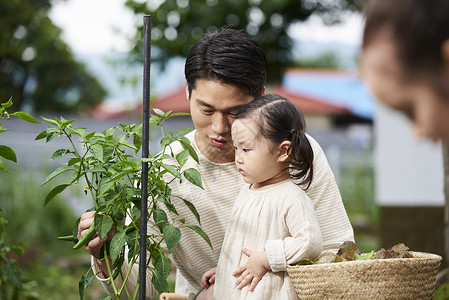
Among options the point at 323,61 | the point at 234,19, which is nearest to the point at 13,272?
the point at 234,19

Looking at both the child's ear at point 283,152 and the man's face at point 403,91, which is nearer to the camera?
the man's face at point 403,91

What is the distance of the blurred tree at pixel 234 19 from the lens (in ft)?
23.0

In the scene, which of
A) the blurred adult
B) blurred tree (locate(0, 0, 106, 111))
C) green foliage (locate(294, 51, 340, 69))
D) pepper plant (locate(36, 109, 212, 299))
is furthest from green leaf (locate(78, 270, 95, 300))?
green foliage (locate(294, 51, 340, 69))

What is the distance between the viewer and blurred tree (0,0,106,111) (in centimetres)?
1596

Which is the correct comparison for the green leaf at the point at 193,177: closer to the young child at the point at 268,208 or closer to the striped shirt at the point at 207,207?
the young child at the point at 268,208

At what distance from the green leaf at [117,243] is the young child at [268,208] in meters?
0.35

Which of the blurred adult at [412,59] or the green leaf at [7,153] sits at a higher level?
the blurred adult at [412,59]

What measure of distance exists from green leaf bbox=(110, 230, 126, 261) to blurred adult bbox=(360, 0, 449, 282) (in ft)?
3.30

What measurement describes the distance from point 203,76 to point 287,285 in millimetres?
767

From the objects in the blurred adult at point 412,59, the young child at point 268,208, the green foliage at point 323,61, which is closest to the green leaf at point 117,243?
the young child at point 268,208

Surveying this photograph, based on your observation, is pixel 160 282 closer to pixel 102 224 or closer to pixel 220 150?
pixel 102 224

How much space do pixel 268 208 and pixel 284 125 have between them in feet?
0.83

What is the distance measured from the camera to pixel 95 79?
2688 cm

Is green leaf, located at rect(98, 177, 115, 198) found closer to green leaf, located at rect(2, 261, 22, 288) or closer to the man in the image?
the man
